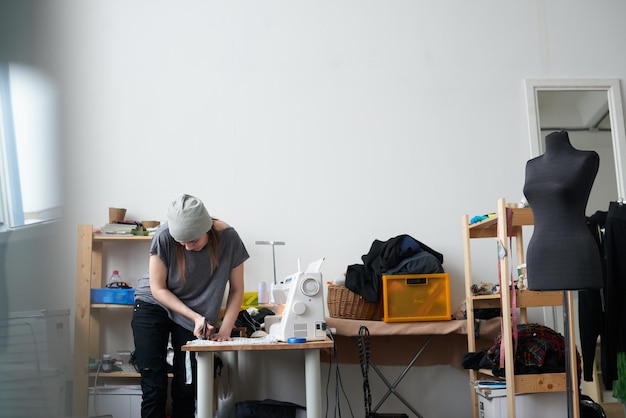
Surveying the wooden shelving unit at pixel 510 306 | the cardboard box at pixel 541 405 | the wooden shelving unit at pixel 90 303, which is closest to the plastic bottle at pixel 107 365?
the wooden shelving unit at pixel 90 303

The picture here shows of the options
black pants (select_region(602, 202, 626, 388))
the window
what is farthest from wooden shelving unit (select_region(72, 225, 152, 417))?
the window

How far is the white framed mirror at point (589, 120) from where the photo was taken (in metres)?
4.25

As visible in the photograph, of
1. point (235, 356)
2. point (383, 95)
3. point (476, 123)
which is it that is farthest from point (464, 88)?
point (235, 356)

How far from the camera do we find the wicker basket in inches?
142

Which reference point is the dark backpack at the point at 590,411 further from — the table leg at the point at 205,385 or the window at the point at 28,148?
the window at the point at 28,148

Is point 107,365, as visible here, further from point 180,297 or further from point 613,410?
point 613,410

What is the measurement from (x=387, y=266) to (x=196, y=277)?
125 cm

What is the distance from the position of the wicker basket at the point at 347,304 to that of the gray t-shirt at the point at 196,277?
0.86 metres

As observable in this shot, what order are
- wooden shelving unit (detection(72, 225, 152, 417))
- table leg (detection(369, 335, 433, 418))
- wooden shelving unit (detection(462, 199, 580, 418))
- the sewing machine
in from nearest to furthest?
the sewing machine, wooden shelving unit (detection(462, 199, 580, 418)), wooden shelving unit (detection(72, 225, 152, 417)), table leg (detection(369, 335, 433, 418))

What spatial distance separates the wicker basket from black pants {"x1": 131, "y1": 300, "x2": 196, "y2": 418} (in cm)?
103

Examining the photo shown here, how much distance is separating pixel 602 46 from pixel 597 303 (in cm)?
210

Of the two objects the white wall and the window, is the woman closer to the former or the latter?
the white wall

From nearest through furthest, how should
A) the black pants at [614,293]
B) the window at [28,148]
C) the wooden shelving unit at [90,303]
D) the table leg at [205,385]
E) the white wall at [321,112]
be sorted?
the window at [28,148], the table leg at [205,385], the black pants at [614,293], the wooden shelving unit at [90,303], the white wall at [321,112]

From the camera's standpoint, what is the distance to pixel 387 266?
3.66m
